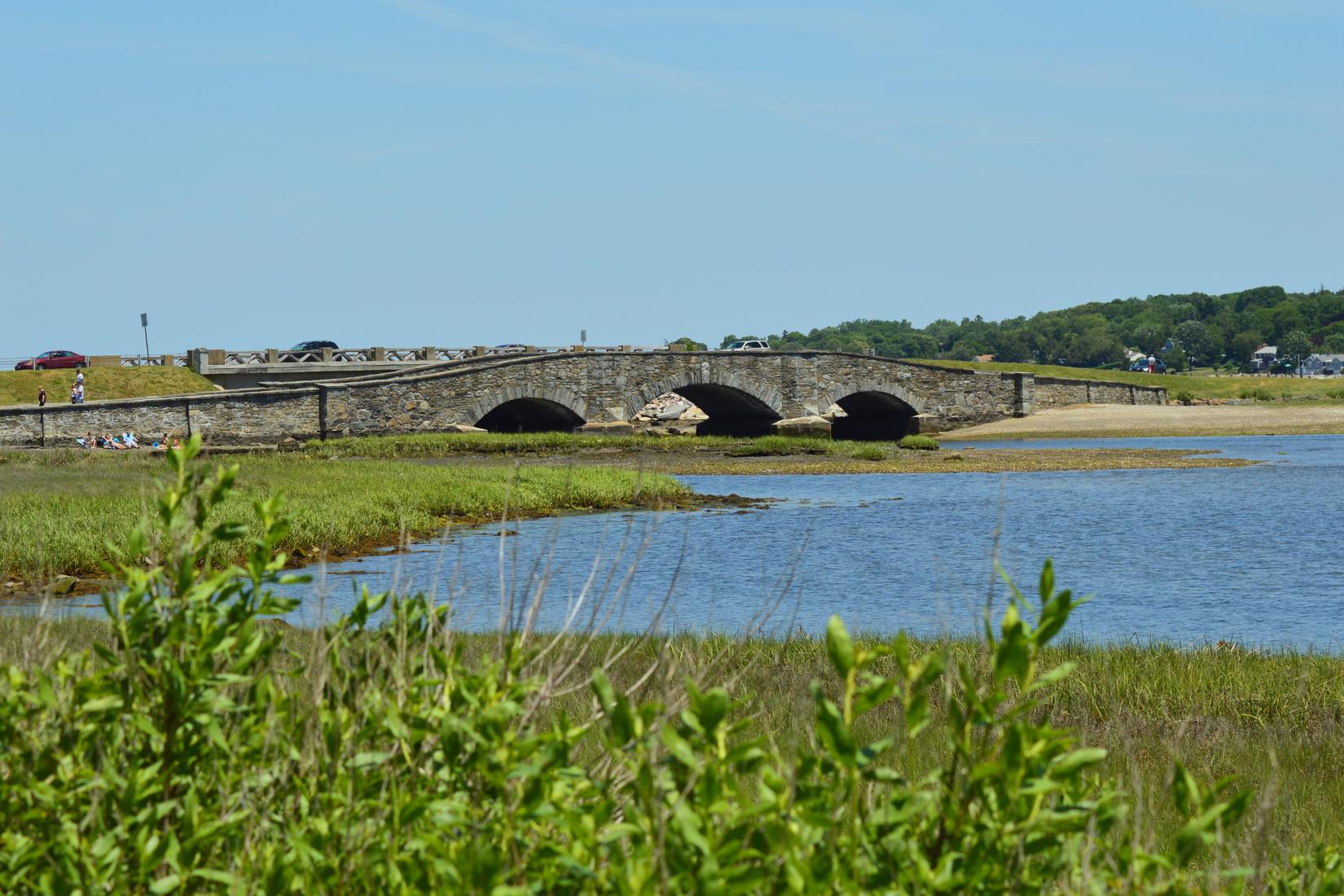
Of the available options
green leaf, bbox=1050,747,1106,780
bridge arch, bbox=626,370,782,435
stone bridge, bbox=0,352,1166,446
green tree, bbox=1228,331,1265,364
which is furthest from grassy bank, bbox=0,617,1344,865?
green tree, bbox=1228,331,1265,364

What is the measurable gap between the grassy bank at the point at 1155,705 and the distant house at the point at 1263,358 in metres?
181

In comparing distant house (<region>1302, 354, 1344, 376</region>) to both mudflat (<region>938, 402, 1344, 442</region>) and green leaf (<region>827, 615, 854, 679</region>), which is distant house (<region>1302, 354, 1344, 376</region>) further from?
green leaf (<region>827, 615, 854, 679</region>)

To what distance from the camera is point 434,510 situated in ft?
97.3

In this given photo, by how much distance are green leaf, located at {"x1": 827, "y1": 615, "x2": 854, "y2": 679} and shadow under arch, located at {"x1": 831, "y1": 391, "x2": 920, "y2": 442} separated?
7077 centimetres

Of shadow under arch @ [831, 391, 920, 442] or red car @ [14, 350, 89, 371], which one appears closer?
red car @ [14, 350, 89, 371]

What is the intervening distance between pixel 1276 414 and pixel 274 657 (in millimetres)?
73872

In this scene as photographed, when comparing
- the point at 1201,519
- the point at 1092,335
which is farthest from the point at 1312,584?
the point at 1092,335

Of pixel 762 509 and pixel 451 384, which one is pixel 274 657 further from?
pixel 451 384

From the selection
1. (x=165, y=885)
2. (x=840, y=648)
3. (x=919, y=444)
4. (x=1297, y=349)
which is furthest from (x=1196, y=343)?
(x=165, y=885)

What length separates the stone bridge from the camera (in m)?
50.2

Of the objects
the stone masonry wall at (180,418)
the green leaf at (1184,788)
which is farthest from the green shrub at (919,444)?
the green leaf at (1184,788)

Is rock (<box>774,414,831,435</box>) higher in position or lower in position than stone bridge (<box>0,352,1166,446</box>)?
lower

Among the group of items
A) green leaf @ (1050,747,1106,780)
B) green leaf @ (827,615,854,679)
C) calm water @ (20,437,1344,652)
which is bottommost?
calm water @ (20,437,1344,652)

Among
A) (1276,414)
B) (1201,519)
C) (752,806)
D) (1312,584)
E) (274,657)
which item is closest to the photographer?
(752,806)
